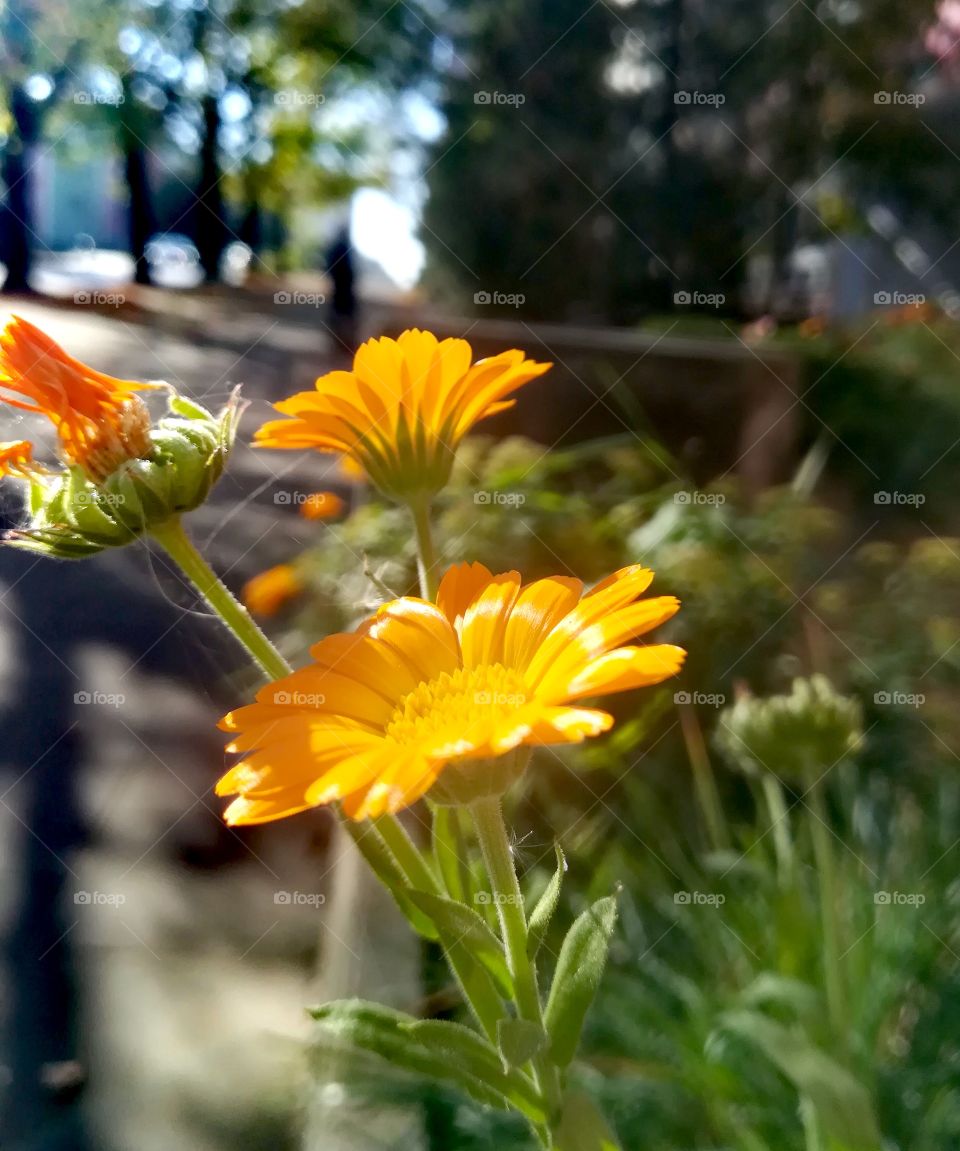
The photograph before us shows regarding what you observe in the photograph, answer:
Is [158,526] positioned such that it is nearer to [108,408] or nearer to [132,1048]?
[108,408]

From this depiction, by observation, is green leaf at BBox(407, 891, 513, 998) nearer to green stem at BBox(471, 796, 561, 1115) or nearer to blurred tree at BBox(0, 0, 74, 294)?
green stem at BBox(471, 796, 561, 1115)

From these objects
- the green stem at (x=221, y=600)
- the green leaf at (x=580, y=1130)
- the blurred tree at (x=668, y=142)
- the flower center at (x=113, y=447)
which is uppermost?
the blurred tree at (x=668, y=142)

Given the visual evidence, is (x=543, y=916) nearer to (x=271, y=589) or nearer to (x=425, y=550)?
(x=425, y=550)

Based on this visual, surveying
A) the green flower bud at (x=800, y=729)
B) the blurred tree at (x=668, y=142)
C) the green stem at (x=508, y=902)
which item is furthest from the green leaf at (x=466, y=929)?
the blurred tree at (x=668, y=142)

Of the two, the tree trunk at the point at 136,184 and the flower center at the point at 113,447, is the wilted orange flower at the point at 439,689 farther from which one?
the tree trunk at the point at 136,184

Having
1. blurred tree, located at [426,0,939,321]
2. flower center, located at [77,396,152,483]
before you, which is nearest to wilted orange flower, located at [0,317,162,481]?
flower center, located at [77,396,152,483]

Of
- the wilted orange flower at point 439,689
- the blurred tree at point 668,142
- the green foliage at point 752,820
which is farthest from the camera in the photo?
the blurred tree at point 668,142
